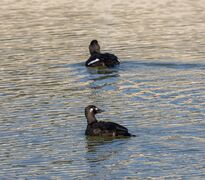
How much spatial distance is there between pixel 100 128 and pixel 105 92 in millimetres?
5984

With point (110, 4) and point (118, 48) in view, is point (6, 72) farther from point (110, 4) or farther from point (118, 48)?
point (110, 4)

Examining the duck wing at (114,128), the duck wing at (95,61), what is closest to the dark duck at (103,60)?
the duck wing at (95,61)

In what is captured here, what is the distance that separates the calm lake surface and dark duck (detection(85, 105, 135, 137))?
0.63 ft

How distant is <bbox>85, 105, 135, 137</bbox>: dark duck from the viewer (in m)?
21.6

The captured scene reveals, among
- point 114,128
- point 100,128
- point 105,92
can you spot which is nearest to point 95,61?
point 105,92

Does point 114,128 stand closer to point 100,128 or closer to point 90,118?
point 100,128

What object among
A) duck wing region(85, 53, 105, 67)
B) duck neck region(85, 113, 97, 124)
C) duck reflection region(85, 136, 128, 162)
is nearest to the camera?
duck reflection region(85, 136, 128, 162)

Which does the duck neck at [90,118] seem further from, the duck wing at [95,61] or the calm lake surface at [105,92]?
the duck wing at [95,61]

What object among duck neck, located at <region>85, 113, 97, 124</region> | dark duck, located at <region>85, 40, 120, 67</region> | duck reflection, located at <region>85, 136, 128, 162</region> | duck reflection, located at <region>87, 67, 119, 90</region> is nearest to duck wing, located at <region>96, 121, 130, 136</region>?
duck reflection, located at <region>85, 136, 128, 162</region>

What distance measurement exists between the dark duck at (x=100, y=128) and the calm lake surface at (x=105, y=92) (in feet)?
0.63

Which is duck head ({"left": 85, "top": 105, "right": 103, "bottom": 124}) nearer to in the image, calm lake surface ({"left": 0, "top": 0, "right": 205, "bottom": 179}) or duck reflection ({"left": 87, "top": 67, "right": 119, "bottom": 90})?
calm lake surface ({"left": 0, "top": 0, "right": 205, "bottom": 179})

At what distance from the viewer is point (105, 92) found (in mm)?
28172

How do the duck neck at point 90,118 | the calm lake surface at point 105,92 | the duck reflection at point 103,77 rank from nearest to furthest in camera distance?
the calm lake surface at point 105,92 < the duck neck at point 90,118 < the duck reflection at point 103,77

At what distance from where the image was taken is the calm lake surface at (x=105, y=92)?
64.8 ft
